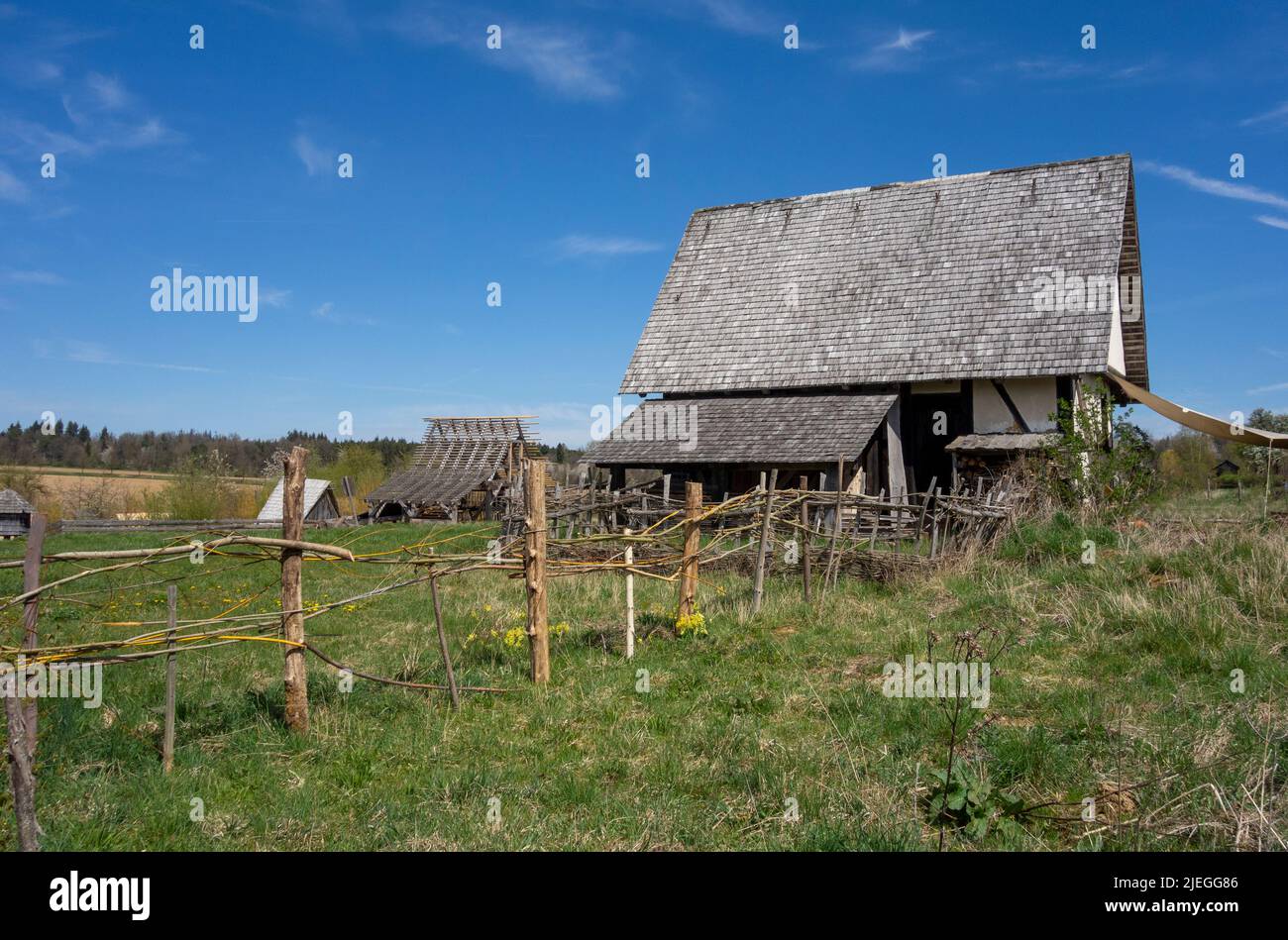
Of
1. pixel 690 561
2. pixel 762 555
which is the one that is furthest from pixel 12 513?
pixel 690 561

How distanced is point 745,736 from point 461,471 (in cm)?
3498

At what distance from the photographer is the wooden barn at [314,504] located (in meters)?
40.0

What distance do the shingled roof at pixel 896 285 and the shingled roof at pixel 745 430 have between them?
0.65m

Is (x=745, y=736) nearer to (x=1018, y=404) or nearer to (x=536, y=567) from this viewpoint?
(x=536, y=567)

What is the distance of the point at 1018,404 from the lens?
19766mm

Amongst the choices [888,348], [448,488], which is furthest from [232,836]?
[448,488]

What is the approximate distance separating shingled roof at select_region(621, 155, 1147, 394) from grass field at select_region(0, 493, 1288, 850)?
34.9ft

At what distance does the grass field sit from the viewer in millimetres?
4551

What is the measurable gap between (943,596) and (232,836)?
7.83 m

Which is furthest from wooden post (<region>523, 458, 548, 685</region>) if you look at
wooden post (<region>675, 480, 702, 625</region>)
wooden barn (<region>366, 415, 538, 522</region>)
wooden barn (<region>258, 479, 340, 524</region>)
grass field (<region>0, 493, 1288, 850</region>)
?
wooden barn (<region>258, 479, 340, 524</region>)

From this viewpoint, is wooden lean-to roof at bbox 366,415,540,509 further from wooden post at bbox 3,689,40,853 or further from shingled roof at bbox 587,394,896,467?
wooden post at bbox 3,689,40,853

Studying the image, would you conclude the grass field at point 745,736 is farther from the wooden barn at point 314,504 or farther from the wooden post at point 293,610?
the wooden barn at point 314,504

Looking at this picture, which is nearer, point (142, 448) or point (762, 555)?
point (762, 555)
